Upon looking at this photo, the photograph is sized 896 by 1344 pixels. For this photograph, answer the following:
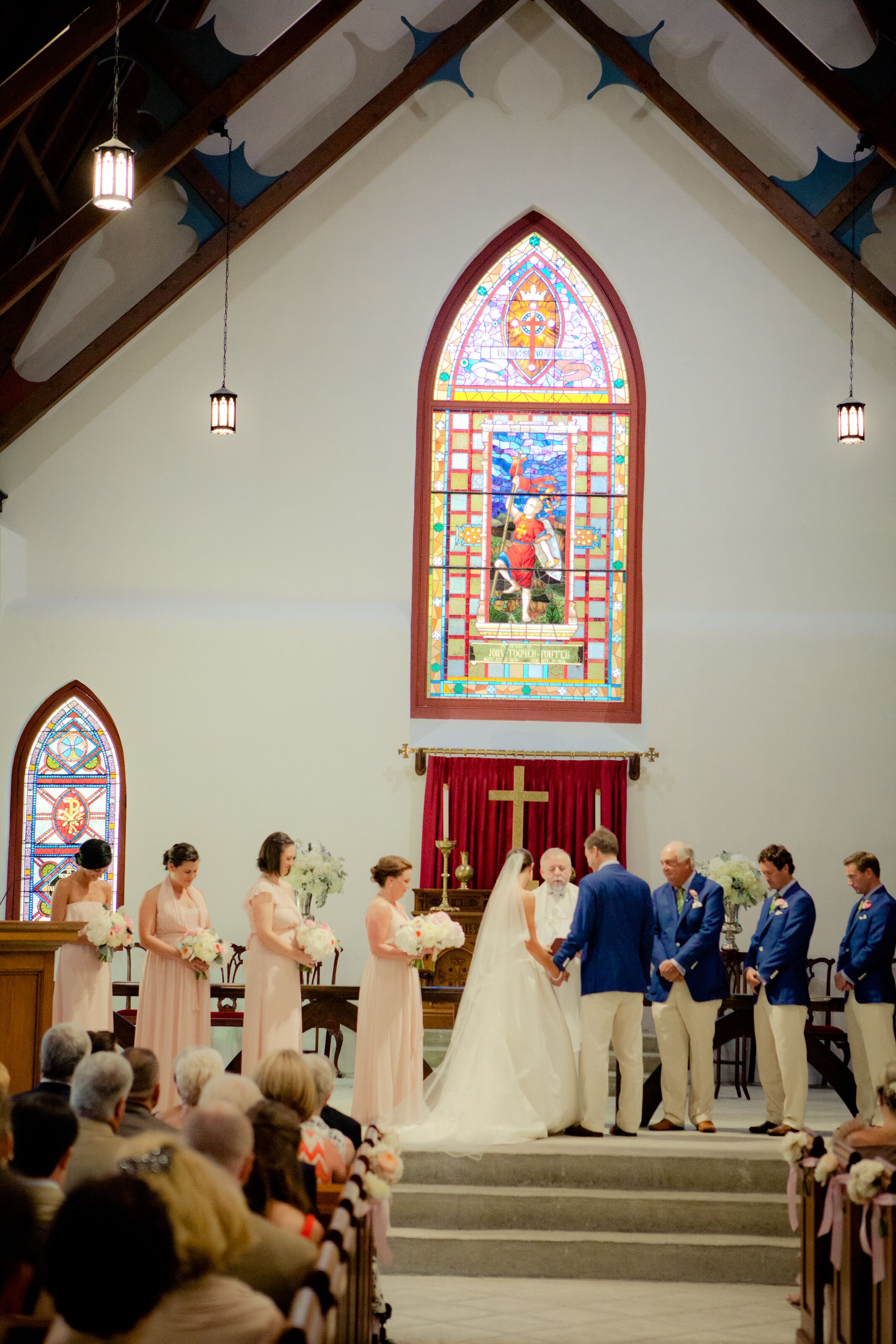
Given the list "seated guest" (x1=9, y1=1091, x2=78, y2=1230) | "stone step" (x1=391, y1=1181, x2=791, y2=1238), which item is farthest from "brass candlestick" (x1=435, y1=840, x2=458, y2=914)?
"seated guest" (x1=9, y1=1091, x2=78, y2=1230)

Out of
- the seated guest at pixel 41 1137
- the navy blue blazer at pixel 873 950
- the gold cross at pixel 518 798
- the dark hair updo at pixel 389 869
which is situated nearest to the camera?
the seated guest at pixel 41 1137

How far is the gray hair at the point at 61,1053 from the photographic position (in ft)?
14.2

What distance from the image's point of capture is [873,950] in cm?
720

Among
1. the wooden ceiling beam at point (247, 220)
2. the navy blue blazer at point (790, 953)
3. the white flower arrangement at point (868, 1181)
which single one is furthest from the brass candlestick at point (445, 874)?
the white flower arrangement at point (868, 1181)

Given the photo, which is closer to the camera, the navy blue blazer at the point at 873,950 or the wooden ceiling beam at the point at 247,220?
the navy blue blazer at the point at 873,950

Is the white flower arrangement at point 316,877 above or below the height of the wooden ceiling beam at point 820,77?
below

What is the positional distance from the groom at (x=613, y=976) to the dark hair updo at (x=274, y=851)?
1.48m

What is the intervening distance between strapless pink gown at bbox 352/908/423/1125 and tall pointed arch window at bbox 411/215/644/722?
407 cm

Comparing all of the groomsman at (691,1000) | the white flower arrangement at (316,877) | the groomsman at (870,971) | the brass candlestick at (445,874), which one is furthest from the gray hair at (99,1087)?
the brass candlestick at (445,874)

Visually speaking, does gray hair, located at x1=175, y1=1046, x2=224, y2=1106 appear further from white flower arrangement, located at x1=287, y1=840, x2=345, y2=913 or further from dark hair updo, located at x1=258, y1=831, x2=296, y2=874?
white flower arrangement, located at x1=287, y1=840, x2=345, y2=913

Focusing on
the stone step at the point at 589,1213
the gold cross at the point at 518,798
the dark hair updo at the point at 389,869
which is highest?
the gold cross at the point at 518,798

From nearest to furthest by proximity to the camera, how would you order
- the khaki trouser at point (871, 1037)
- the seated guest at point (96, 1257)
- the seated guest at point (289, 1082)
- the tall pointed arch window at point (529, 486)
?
the seated guest at point (96, 1257)
the seated guest at point (289, 1082)
the khaki trouser at point (871, 1037)
the tall pointed arch window at point (529, 486)

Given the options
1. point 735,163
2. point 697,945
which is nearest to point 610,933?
point 697,945

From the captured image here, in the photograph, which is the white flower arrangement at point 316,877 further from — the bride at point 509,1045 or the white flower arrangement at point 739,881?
the bride at point 509,1045
